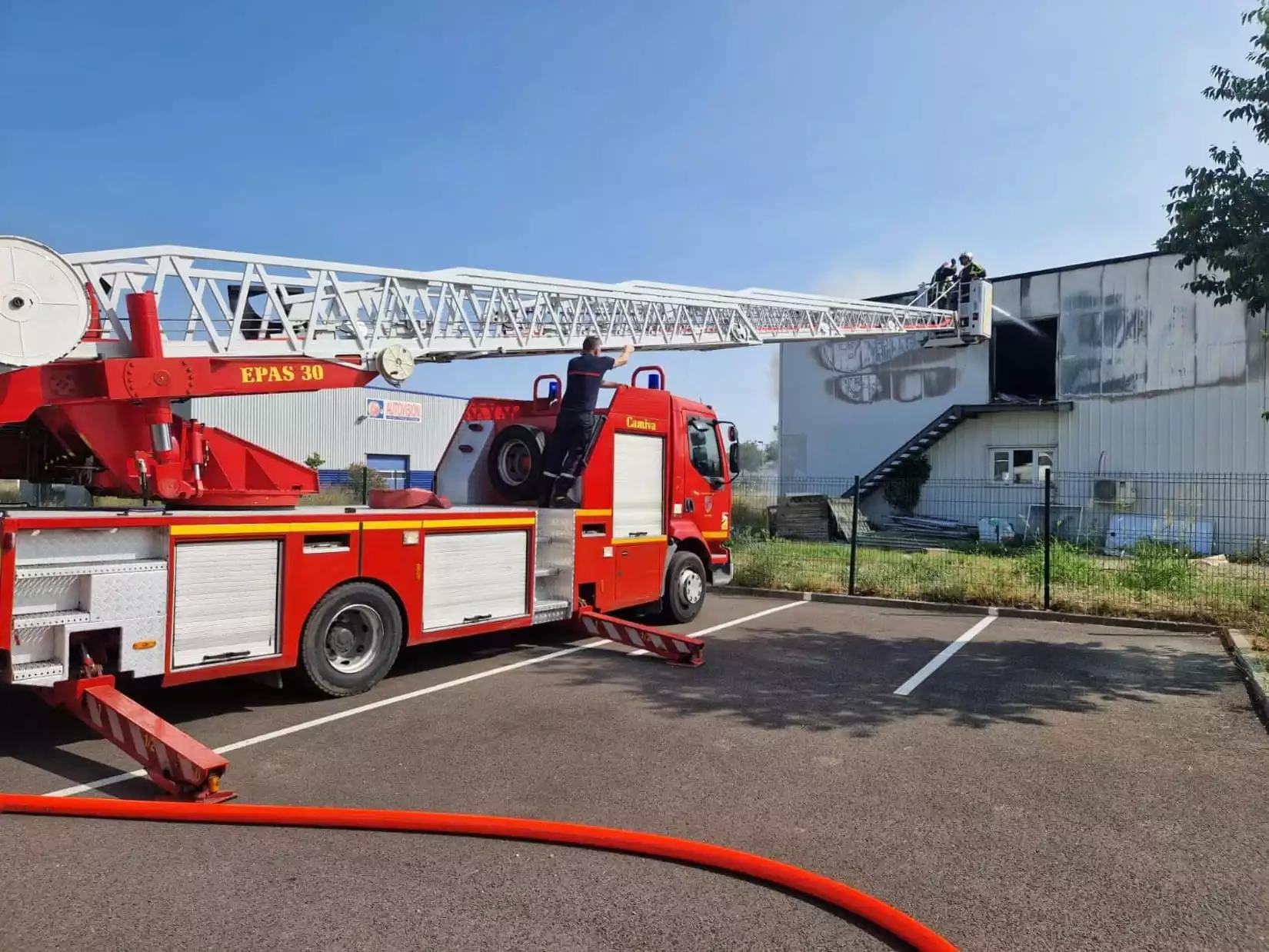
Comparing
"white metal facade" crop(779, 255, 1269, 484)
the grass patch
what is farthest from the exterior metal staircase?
the grass patch

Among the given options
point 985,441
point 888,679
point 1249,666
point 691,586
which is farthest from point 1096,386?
point 888,679

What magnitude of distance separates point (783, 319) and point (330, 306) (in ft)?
33.5

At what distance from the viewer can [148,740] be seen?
482 centimetres

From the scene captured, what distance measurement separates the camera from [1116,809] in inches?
187

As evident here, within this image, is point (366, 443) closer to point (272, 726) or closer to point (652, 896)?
point (272, 726)

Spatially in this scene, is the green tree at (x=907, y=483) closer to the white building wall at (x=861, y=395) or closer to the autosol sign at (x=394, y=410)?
the white building wall at (x=861, y=395)

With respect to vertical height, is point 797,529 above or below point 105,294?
below

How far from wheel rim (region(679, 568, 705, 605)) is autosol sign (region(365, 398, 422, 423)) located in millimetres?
29902

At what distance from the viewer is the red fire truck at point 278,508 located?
17.6 ft

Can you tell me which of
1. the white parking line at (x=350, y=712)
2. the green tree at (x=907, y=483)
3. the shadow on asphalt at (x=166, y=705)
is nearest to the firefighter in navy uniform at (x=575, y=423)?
the white parking line at (x=350, y=712)

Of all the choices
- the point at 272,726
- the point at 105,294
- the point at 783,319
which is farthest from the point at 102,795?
the point at 783,319

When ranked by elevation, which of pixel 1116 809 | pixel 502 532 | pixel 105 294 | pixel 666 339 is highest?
pixel 666 339

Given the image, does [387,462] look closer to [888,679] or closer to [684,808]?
[888,679]

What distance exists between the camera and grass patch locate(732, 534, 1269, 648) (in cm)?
1186
